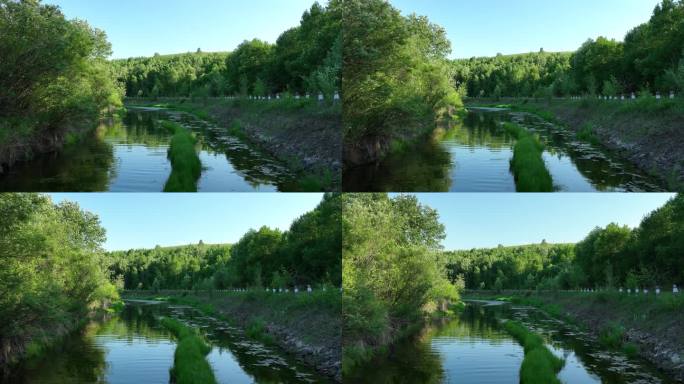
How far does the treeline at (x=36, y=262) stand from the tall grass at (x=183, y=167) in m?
2.85

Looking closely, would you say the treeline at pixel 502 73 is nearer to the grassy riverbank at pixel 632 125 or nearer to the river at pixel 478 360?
the grassy riverbank at pixel 632 125

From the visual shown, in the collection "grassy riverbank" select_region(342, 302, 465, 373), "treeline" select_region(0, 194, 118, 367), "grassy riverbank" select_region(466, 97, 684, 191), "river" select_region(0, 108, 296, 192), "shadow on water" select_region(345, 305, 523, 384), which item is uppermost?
"grassy riverbank" select_region(466, 97, 684, 191)

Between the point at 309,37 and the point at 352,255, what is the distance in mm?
18758

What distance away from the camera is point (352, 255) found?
60.8 ft

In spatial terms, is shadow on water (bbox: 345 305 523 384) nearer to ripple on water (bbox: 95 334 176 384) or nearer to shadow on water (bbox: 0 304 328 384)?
shadow on water (bbox: 0 304 328 384)

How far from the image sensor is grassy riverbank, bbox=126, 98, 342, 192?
19.6 meters

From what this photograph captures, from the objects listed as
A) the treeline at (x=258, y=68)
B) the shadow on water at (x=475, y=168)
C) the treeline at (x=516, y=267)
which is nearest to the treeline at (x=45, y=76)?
the treeline at (x=258, y=68)

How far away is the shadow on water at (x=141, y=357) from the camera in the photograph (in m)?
18.2

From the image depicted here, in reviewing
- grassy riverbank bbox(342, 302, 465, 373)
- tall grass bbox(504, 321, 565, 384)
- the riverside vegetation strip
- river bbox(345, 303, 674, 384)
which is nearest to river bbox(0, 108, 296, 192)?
the riverside vegetation strip

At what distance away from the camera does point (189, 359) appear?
18766 mm

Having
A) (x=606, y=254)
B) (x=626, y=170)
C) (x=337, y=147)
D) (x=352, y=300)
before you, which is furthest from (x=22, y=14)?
(x=606, y=254)

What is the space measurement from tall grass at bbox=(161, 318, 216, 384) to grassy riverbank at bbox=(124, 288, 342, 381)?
1794 mm

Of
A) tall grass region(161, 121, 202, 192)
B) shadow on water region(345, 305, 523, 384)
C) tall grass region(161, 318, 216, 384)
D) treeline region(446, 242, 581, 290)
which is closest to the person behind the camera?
tall grass region(161, 121, 202, 192)

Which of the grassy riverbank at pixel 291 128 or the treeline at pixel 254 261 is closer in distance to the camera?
the grassy riverbank at pixel 291 128
